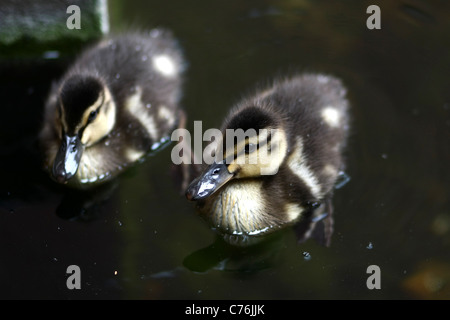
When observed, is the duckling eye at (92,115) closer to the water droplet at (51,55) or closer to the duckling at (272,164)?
the duckling at (272,164)

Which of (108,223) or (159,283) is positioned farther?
(108,223)

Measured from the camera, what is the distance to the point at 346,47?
3885 millimetres

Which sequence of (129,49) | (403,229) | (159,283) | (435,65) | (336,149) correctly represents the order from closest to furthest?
(159,283)
(403,229)
(336,149)
(129,49)
(435,65)

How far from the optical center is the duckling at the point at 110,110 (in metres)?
3.04

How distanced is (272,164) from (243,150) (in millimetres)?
172

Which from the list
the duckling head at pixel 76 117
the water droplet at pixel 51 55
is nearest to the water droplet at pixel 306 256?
the duckling head at pixel 76 117

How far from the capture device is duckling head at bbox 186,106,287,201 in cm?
273

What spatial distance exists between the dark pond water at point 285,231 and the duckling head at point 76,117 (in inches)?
6.8

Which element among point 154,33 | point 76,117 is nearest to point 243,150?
point 76,117

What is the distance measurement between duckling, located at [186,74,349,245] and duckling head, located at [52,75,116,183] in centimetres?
53

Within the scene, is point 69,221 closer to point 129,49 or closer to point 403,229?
point 129,49

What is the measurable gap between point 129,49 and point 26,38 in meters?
0.70

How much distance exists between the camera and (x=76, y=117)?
119 inches

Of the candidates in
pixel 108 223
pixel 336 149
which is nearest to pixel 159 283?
pixel 108 223
